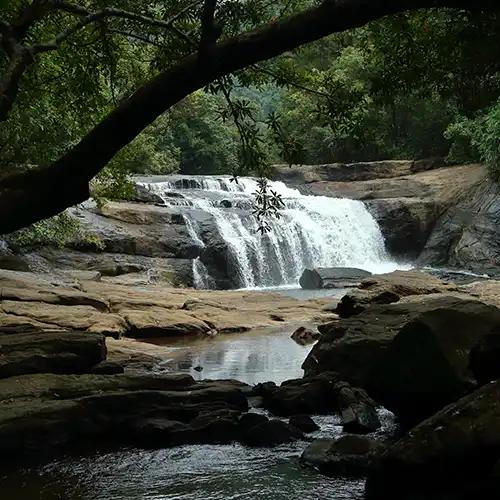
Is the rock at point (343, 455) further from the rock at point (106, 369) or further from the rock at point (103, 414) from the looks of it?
the rock at point (106, 369)

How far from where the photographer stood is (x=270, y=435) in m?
5.73

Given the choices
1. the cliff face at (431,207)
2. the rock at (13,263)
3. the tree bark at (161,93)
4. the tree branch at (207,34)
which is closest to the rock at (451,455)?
the tree bark at (161,93)

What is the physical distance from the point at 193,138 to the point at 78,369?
102 feet

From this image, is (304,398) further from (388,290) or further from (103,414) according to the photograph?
(388,290)

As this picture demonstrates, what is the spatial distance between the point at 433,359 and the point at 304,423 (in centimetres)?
140

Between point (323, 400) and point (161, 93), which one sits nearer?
point (161, 93)

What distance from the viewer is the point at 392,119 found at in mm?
33969

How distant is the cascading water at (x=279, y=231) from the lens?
21906 millimetres

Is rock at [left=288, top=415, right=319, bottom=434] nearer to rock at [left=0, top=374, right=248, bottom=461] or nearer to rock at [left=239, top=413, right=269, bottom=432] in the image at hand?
rock at [left=239, top=413, right=269, bottom=432]

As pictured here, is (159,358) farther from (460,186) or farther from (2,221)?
(460,186)

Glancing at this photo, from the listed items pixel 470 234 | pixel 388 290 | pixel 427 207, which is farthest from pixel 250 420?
pixel 427 207

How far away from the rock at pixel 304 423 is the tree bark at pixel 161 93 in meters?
3.32

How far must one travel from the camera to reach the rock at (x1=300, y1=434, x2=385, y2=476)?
4879 millimetres

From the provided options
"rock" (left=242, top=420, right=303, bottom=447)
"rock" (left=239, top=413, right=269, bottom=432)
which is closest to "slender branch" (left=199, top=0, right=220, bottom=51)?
"rock" (left=242, top=420, right=303, bottom=447)
